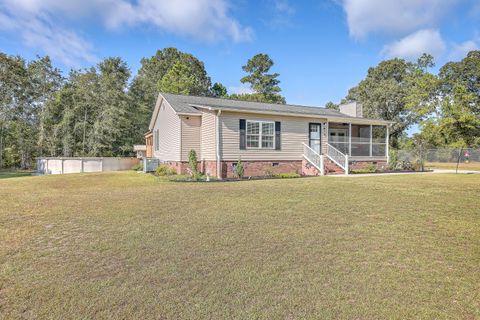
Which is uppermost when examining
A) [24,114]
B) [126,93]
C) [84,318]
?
[126,93]

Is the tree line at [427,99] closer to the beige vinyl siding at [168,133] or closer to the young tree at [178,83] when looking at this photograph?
the young tree at [178,83]

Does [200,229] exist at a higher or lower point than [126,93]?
lower

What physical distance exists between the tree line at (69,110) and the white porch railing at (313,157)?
751 inches

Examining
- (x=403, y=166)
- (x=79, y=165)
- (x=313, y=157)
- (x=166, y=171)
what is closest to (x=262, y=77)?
(x=403, y=166)

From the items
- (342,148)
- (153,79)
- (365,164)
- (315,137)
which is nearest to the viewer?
(315,137)

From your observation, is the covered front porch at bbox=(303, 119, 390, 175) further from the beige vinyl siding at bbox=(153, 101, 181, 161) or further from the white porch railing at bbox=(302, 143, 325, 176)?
the beige vinyl siding at bbox=(153, 101, 181, 161)

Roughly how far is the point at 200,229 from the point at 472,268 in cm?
407

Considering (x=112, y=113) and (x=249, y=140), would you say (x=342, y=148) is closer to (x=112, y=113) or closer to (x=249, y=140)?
(x=249, y=140)

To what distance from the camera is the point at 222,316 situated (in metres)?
2.75

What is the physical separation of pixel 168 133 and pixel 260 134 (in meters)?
5.98

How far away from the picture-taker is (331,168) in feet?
54.7

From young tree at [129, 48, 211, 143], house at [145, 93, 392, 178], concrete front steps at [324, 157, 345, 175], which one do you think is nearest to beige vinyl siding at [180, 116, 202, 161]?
house at [145, 93, 392, 178]

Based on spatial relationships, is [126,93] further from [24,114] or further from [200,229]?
[200,229]

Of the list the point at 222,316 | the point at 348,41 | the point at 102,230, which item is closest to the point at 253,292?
the point at 222,316
